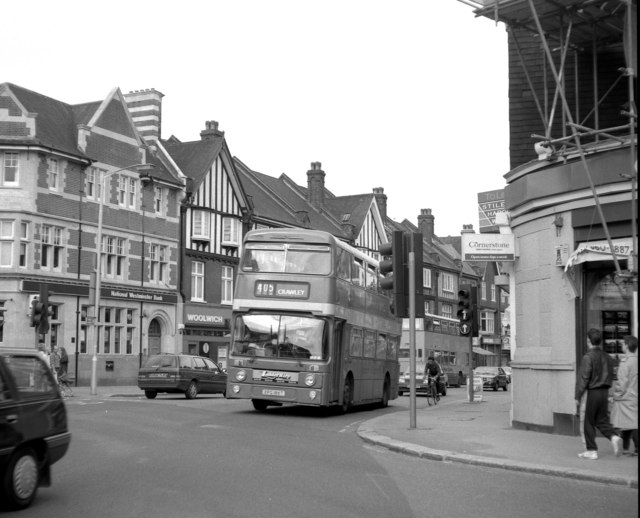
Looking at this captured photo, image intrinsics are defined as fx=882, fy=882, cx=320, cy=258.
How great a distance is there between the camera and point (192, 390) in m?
30.7

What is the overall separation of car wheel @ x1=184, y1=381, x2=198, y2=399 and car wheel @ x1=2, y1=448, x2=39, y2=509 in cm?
2228

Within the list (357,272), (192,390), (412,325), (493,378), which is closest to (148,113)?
(192,390)

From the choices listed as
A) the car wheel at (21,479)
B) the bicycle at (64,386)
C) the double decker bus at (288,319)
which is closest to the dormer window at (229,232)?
the bicycle at (64,386)

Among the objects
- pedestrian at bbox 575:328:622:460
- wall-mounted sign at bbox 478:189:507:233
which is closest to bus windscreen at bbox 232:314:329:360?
wall-mounted sign at bbox 478:189:507:233

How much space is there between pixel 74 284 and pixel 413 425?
2565 cm

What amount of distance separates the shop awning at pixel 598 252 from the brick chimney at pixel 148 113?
36544mm

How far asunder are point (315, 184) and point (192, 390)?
127 feet

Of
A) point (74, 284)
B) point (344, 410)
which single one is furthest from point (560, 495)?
point (74, 284)

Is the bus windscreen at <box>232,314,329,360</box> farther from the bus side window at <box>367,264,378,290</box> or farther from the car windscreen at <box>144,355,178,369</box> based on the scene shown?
the car windscreen at <box>144,355,178,369</box>

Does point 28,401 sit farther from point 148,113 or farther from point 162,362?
point 148,113

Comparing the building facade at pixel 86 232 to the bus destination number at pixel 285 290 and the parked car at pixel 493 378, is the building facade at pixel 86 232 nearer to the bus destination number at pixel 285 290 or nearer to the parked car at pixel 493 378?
the bus destination number at pixel 285 290

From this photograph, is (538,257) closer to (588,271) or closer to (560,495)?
(588,271)

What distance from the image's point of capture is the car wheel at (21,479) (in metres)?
8.00

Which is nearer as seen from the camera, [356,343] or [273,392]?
[273,392]
